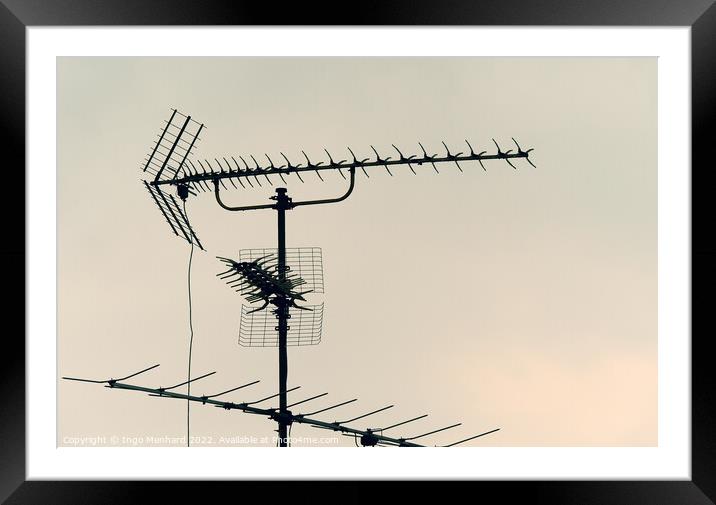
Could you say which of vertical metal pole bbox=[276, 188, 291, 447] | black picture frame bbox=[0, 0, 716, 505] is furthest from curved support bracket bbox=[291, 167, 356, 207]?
black picture frame bbox=[0, 0, 716, 505]

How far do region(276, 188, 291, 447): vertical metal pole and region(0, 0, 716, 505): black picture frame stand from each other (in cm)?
82

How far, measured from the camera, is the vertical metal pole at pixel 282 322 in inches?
126

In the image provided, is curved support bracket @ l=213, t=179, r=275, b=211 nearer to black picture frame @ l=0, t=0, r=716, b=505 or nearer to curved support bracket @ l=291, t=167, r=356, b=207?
curved support bracket @ l=291, t=167, r=356, b=207

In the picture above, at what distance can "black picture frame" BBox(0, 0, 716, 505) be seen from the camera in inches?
91.4
